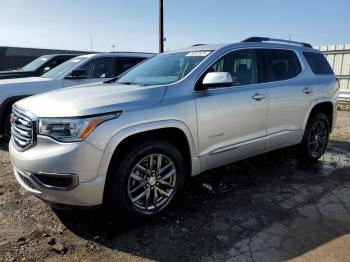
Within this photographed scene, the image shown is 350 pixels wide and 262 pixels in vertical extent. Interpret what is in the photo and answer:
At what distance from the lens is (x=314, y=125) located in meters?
5.74

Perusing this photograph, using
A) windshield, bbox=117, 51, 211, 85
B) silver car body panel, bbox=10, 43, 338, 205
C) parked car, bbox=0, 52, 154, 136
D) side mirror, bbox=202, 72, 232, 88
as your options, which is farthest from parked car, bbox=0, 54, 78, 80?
side mirror, bbox=202, 72, 232, 88

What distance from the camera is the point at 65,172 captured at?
3.08 metres

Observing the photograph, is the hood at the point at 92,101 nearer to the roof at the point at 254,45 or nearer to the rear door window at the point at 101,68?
the roof at the point at 254,45

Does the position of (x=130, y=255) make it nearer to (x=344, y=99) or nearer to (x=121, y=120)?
(x=121, y=120)

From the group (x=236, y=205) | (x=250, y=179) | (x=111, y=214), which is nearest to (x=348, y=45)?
(x=250, y=179)

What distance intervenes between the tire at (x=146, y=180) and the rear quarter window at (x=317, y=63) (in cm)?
310

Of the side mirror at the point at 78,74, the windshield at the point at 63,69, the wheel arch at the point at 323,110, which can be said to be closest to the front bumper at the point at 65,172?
the wheel arch at the point at 323,110

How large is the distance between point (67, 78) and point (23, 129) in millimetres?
→ 4647

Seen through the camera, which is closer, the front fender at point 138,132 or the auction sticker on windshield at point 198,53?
the front fender at point 138,132

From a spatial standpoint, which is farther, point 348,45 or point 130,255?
point 348,45

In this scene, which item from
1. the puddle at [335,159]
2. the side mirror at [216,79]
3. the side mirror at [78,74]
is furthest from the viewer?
the side mirror at [78,74]

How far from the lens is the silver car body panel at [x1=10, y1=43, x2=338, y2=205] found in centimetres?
316

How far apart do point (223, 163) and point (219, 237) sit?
121cm

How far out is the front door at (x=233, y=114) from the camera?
3.98 m
